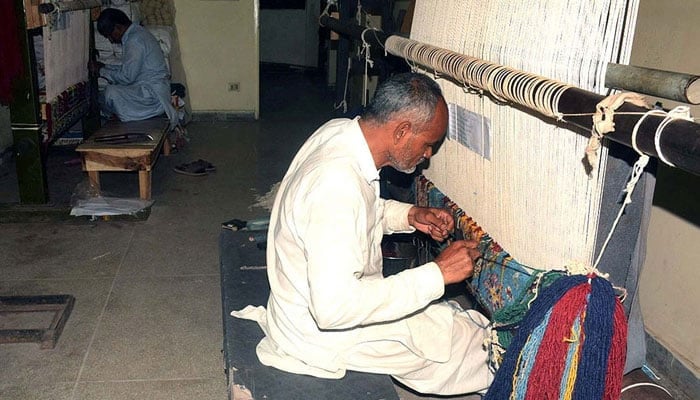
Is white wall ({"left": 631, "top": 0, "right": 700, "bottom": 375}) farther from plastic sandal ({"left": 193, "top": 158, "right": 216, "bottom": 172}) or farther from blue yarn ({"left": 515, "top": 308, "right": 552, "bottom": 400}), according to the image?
plastic sandal ({"left": 193, "top": 158, "right": 216, "bottom": 172})

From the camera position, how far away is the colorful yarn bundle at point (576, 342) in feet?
4.02

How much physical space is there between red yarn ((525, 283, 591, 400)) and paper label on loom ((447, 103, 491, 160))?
569 mm

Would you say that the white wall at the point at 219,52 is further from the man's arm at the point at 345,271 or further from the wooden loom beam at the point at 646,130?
the wooden loom beam at the point at 646,130

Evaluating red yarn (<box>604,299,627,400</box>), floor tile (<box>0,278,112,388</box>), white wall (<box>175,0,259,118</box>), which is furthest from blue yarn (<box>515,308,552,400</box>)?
white wall (<box>175,0,259,118</box>)

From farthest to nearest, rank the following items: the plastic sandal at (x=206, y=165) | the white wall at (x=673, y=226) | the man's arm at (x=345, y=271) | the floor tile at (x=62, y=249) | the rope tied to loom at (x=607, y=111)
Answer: the plastic sandal at (x=206, y=165), the floor tile at (x=62, y=249), the white wall at (x=673, y=226), the man's arm at (x=345, y=271), the rope tied to loom at (x=607, y=111)

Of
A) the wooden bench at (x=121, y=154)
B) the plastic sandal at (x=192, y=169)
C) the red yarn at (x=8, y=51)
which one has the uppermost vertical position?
the red yarn at (x=8, y=51)

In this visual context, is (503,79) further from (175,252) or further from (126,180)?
(126,180)

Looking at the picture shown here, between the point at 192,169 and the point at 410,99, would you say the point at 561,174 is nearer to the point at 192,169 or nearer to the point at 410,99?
the point at 410,99

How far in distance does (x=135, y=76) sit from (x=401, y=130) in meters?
4.49

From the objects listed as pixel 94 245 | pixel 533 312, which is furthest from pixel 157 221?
pixel 533 312

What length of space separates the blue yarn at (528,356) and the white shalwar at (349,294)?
35 cm

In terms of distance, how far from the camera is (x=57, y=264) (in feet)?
11.9

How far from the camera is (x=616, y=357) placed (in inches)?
48.6

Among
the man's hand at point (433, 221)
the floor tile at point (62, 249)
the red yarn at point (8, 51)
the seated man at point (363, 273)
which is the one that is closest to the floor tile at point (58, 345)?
the floor tile at point (62, 249)
